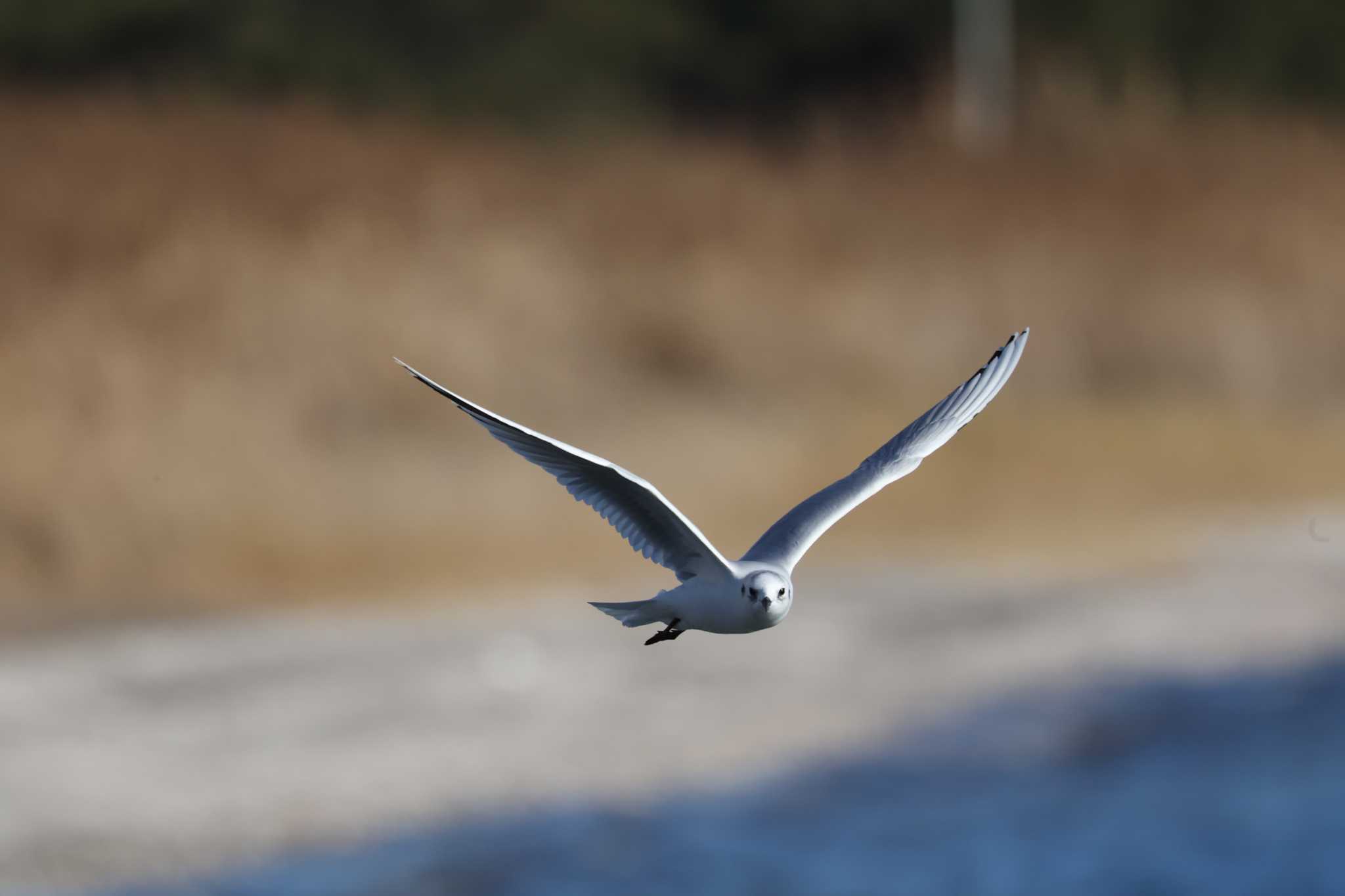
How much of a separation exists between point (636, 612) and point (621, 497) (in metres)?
0.17

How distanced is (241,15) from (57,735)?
13543 mm

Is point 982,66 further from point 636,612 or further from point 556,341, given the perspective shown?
point 636,612

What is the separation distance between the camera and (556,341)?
15.5 meters

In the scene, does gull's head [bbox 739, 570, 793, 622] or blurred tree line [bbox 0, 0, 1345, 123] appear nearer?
gull's head [bbox 739, 570, 793, 622]

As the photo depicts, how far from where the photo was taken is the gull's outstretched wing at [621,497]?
1.88 meters

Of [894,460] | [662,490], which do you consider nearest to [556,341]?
[662,490]

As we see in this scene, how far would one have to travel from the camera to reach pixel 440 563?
16578 mm

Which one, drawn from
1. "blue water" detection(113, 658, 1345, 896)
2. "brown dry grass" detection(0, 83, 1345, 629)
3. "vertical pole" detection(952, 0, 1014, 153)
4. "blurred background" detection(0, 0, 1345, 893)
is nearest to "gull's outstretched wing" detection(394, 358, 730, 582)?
"blurred background" detection(0, 0, 1345, 893)

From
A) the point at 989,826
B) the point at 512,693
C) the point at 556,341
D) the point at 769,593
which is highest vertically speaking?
the point at 556,341

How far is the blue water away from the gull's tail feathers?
11.8 metres

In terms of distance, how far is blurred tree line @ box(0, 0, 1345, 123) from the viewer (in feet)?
78.0

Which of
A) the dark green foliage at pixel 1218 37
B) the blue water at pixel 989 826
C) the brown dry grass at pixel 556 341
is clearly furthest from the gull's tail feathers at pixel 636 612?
the dark green foliage at pixel 1218 37

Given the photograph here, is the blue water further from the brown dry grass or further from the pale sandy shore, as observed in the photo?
the brown dry grass

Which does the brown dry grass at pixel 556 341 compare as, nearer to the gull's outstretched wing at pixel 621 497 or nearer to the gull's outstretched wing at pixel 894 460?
the gull's outstretched wing at pixel 894 460
